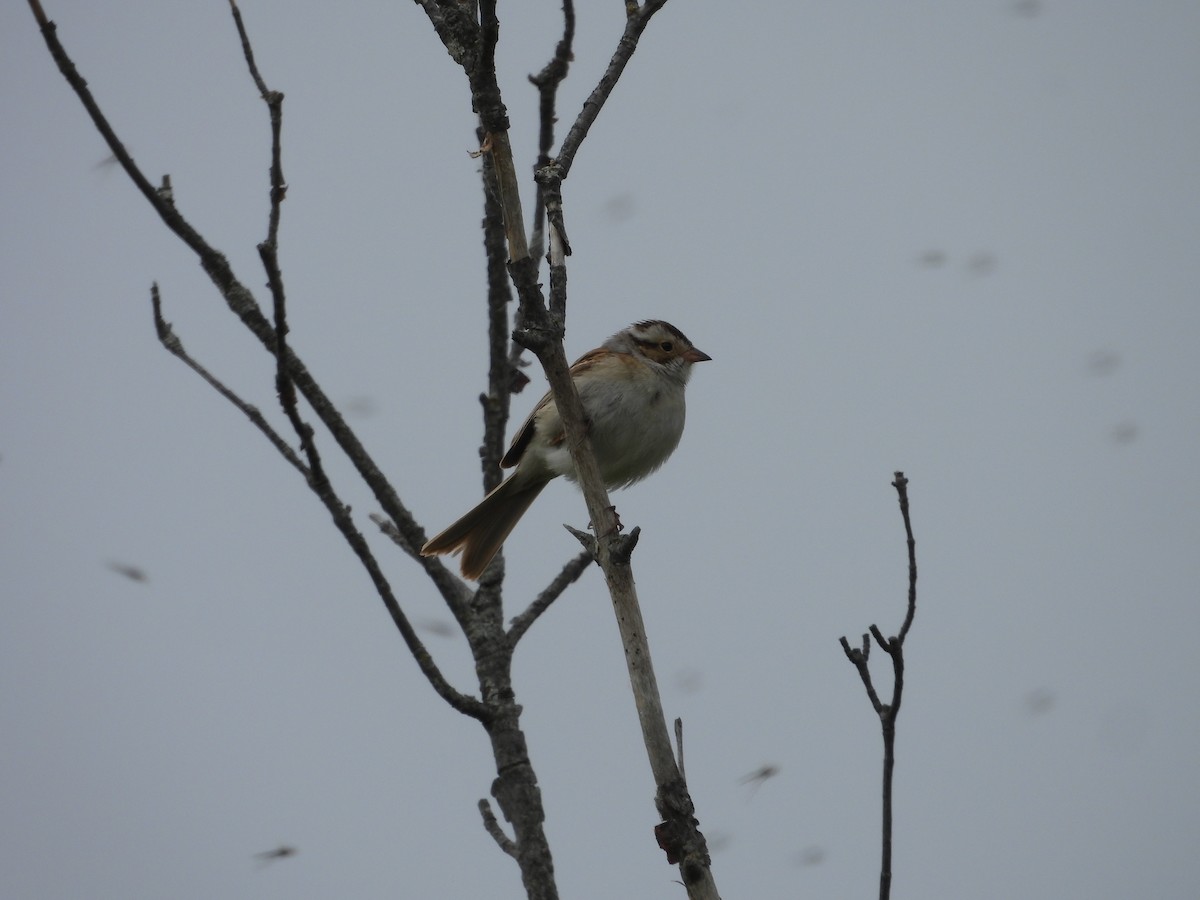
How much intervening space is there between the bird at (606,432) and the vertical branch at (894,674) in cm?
287

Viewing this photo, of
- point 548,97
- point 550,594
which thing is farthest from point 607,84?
point 550,594

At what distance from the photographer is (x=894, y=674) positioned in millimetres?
2779

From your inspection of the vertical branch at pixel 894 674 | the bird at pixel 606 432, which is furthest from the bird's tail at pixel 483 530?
the vertical branch at pixel 894 674

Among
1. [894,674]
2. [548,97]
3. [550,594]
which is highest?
[548,97]

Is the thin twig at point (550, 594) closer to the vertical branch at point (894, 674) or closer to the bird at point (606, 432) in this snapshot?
the bird at point (606, 432)

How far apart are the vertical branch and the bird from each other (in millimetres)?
2868

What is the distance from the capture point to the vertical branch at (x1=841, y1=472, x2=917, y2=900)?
2689 millimetres

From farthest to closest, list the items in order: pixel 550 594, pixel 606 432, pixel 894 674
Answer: pixel 606 432
pixel 550 594
pixel 894 674

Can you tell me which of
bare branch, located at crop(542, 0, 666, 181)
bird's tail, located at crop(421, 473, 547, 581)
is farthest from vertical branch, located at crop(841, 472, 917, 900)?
bird's tail, located at crop(421, 473, 547, 581)

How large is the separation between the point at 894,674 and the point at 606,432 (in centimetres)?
324

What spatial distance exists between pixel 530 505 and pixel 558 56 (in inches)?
90.9

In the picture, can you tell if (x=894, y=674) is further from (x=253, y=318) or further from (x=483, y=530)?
(x=483, y=530)

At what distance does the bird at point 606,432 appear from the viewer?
5.88 metres

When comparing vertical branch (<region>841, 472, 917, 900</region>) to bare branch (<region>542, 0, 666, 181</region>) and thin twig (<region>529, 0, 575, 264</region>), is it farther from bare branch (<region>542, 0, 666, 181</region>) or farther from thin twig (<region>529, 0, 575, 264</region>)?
thin twig (<region>529, 0, 575, 264</region>)
